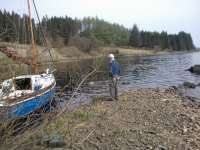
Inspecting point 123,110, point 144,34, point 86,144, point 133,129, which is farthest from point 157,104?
Result: point 144,34

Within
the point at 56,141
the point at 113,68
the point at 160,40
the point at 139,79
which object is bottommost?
the point at 139,79

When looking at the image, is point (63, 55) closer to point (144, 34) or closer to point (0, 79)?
point (0, 79)

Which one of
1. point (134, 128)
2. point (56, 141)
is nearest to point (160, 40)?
point (134, 128)

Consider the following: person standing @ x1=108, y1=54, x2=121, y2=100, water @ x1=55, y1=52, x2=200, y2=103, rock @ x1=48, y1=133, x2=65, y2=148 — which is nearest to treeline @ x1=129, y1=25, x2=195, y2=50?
water @ x1=55, y1=52, x2=200, y2=103

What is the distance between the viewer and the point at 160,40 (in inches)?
6565

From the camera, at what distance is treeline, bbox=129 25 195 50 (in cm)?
14712

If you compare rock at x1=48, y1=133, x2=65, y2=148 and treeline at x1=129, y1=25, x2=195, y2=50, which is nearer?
rock at x1=48, y1=133, x2=65, y2=148

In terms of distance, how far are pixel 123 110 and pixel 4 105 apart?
1063 centimetres

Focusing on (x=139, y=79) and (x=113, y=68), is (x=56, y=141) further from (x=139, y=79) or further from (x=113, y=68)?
(x=139, y=79)

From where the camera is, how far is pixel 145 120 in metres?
12.1

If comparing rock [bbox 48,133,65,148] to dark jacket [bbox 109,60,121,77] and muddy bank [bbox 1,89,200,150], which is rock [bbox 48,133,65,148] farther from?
dark jacket [bbox 109,60,121,77]

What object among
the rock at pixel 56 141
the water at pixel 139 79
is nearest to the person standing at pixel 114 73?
the water at pixel 139 79

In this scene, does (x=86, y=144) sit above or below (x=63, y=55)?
below

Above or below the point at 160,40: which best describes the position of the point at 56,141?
below
